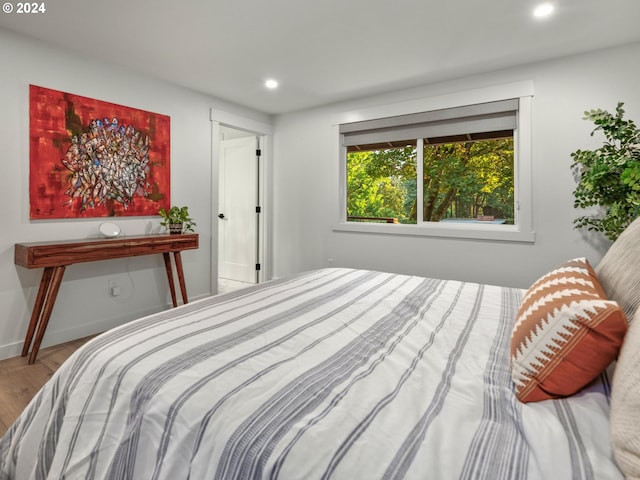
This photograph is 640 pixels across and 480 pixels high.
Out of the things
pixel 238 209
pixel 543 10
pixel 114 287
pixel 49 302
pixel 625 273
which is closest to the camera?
pixel 625 273

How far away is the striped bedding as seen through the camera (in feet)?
2.20

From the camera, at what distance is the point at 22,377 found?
2.27 meters

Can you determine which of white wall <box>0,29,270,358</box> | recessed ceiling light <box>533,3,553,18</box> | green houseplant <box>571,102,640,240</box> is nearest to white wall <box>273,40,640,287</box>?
green houseplant <box>571,102,640,240</box>

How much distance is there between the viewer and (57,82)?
274 centimetres

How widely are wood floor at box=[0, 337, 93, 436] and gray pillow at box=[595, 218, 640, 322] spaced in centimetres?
258

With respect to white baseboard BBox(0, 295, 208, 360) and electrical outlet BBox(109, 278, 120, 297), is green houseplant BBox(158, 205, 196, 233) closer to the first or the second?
electrical outlet BBox(109, 278, 120, 297)

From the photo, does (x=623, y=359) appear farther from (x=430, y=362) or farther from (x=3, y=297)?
(x=3, y=297)

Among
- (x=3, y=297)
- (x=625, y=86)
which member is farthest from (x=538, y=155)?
(x=3, y=297)

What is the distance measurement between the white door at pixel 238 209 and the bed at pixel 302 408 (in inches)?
137

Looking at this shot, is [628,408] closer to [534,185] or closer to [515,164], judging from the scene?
[534,185]

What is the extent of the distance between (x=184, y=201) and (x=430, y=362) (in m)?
3.26

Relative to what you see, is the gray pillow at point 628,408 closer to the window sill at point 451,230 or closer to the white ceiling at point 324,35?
the white ceiling at point 324,35

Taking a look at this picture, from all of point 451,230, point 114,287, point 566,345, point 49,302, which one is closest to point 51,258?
point 49,302

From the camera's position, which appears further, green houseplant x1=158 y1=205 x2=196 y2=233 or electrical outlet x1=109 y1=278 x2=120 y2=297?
green houseplant x1=158 y1=205 x2=196 y2=233
